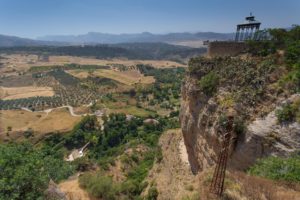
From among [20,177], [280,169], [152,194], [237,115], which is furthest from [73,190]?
[280,169]

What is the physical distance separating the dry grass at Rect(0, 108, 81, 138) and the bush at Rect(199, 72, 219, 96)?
181 ft

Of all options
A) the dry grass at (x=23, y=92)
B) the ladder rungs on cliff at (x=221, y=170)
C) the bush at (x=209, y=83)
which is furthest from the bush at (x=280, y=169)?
the dry grass at (x=23, y=92)

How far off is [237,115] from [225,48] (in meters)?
11.2

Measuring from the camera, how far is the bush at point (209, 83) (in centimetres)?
2964

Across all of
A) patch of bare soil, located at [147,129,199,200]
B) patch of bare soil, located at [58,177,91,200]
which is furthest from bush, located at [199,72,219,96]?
patch of bare soil, located at [58,177,91,200]

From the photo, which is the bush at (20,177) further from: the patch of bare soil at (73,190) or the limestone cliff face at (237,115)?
the limestone cliff face at (237,115)

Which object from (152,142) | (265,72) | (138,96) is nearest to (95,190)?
(265,72)

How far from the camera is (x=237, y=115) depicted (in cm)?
2475

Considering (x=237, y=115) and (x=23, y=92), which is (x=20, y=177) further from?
(x=23, y=92)

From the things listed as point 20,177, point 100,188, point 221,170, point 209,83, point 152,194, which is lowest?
point 152,194

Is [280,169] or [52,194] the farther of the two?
[52,194]

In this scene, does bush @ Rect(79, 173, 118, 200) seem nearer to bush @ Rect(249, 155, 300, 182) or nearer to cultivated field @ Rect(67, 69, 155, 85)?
bush @ Rect(249, 155, 300, 182)

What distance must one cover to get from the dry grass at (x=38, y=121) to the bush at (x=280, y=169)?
66820 millimetres

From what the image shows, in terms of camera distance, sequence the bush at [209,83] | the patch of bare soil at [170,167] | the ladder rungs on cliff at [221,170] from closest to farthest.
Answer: the ladder rungs on cliff at [221,170]
the bush at [209,83]
the patch of bare soil at [170,167]
